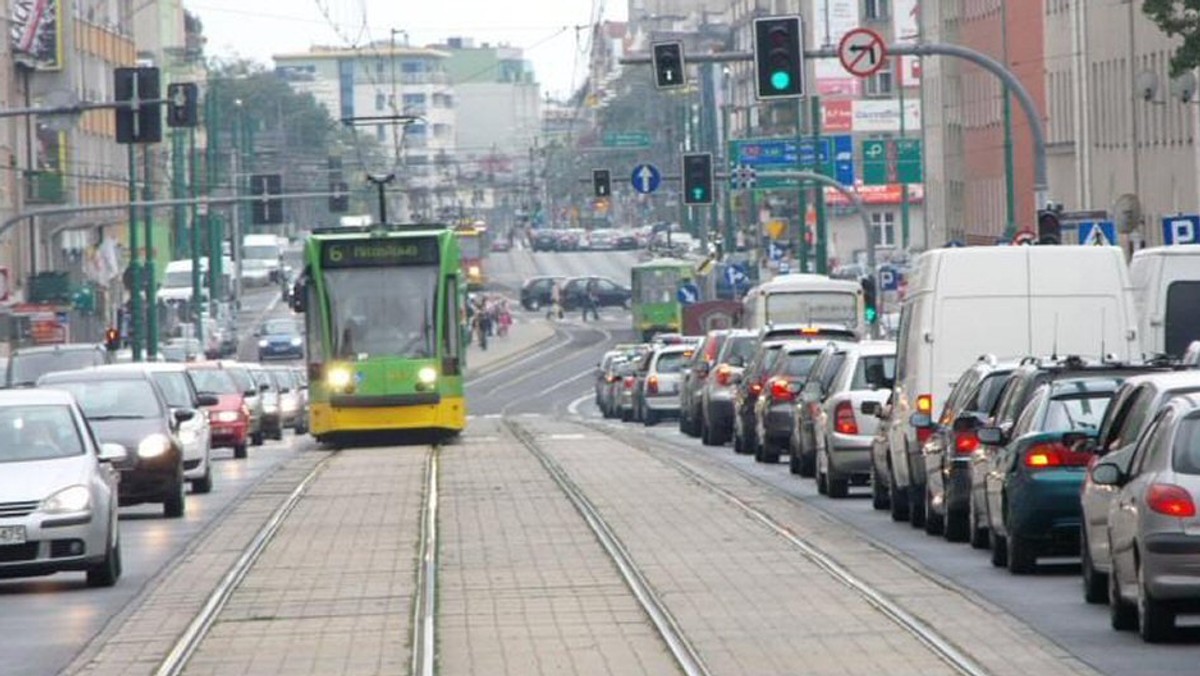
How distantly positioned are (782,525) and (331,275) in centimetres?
1996

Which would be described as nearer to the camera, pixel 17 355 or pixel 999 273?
pixel 999 273

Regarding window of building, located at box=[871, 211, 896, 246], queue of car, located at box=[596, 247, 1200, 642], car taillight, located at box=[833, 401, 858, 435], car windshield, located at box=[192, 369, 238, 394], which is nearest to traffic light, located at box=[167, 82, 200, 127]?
car windshield, located at box=[192, 369, 238, 394]

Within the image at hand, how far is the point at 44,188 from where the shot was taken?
333 ft

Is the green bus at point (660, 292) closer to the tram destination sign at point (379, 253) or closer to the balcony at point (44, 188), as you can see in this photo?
the balcony at point (44, 188)

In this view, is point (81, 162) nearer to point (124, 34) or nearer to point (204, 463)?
point (124, 34)

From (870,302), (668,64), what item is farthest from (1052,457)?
(870,302)

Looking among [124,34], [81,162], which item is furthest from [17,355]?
[124,34]

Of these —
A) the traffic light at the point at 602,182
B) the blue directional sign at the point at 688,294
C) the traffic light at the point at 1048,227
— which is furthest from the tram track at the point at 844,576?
the blue directional sign at the point at 688,294

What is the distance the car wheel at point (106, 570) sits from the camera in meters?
24.1

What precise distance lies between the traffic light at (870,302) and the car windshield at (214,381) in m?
11.8

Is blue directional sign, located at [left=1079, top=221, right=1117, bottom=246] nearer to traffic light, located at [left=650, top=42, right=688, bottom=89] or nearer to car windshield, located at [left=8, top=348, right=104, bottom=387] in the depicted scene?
traffic light, located at [left=650, top=42, right=688, bottom=89]

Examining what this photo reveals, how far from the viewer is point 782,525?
2895cm

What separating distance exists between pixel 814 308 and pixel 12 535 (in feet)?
129

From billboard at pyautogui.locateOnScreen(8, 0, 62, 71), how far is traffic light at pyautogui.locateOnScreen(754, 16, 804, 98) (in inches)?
2573
